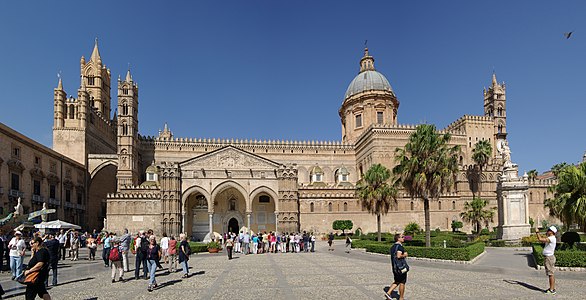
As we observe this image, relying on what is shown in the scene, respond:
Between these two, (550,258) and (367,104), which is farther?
(367,104)

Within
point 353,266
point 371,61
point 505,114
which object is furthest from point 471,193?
point 353,266

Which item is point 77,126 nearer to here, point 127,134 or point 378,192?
point 127,134

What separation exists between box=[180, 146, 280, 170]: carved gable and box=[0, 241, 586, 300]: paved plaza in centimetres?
2931

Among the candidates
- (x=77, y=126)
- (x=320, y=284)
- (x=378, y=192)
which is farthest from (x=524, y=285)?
(x=77, y=126)

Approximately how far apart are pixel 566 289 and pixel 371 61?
6475 centimetres

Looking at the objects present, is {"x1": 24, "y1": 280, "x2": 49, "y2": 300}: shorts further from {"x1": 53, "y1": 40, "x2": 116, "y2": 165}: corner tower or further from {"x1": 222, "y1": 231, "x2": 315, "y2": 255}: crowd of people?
{"x1": 53, "y1": 40, "x2": 116, "y2": 165}: corner tower

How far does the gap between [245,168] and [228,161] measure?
83.2 inches

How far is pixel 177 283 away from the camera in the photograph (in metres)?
14.6

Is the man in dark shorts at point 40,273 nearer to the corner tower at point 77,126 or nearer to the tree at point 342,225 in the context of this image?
the tree at point 342,225

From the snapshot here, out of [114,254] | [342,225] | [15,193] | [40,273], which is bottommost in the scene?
[342,225]

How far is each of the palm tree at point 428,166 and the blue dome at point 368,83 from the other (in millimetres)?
40921

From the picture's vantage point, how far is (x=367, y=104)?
67.4 meters

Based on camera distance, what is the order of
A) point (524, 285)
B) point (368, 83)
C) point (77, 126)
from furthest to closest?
point (368, 83), point (77, 126), point (524, 285)

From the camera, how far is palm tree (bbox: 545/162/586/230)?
1806 centimetres
